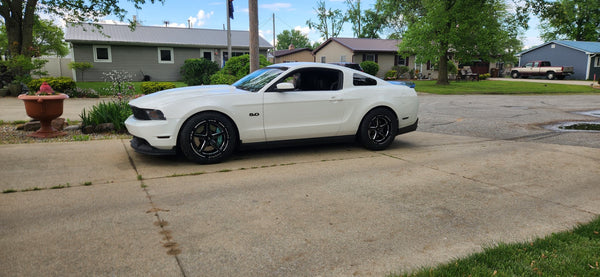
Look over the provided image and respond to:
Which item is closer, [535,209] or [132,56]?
[535,209]

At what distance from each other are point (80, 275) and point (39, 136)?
615 centimetres

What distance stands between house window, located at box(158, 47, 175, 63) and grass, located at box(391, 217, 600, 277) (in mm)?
29883

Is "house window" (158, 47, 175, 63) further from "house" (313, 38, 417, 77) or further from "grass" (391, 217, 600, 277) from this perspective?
"grass" (391, 217, 600, 277)

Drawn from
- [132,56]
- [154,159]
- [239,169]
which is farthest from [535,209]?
[132,56]

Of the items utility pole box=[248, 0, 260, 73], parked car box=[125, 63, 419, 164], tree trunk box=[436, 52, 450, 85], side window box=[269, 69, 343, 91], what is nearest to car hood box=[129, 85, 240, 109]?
parked car box=[125, 63, 419, 164]

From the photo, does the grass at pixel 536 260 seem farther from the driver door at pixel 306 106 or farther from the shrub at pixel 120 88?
the shrub at pixel 120 88

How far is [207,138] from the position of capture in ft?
19.1

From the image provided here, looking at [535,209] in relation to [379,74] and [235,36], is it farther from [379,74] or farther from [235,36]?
[379,74]

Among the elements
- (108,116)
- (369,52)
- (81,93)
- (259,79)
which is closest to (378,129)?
(259,79)

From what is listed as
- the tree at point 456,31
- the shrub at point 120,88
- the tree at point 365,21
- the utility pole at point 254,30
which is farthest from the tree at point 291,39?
the utility pole at point 254,30

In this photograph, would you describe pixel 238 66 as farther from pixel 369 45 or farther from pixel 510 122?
pixel 369 45

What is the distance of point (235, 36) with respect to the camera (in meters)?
32.6

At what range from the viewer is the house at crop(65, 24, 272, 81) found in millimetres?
27578

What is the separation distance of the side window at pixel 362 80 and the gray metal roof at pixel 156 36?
2217 cm
